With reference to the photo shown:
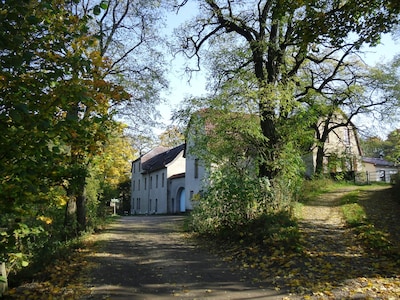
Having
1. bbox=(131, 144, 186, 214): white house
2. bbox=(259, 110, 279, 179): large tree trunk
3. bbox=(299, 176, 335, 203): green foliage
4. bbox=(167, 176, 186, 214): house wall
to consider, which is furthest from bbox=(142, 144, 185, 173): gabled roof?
bbox=(259, 110, 279, 179): large tree trunk

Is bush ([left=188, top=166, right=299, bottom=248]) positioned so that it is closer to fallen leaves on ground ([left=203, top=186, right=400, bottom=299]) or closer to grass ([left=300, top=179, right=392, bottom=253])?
fallen leaves on ground ([left=203, top=186, right=400, bottom=299])

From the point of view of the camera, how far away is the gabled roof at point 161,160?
42.3 m

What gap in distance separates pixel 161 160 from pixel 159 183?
4177 mm

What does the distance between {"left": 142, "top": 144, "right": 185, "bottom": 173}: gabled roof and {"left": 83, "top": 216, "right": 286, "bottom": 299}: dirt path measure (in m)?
30.0

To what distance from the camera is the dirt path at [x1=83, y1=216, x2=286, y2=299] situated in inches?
256

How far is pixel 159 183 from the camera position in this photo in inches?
1722

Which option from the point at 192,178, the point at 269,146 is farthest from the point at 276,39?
the point at 192,178

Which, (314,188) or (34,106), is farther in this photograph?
(314,188)

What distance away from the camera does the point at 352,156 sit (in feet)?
79.0

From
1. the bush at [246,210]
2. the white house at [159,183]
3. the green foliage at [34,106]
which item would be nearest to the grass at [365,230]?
the bush at [246,210]

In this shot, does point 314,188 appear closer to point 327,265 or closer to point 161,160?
point 327,265

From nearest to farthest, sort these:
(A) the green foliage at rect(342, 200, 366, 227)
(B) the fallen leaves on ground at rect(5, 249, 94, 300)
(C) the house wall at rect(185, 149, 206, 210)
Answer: (B) the fallen leaves on ground at rect(5, 249, 94, 300), (A) the green foliage at rect(342, 200, 366, 227), (C) the house wall at rect(185, 149, 206, 210)

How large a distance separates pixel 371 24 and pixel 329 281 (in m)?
5.18

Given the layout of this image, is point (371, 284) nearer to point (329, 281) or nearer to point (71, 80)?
point (329, 281)
